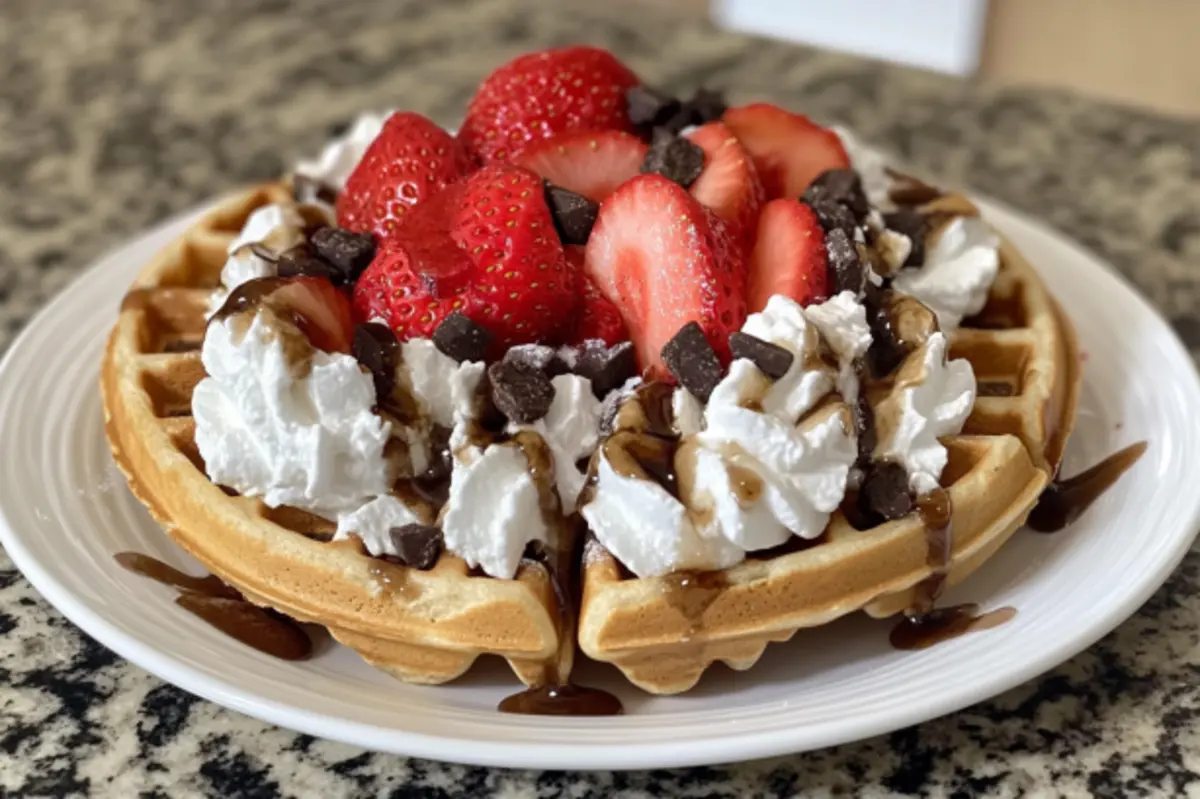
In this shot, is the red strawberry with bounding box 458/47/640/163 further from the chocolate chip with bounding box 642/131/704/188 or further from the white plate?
the white plate

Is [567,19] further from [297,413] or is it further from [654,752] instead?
[654,752]

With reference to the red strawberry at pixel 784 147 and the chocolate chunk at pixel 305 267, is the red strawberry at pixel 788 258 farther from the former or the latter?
→ the chocolate chunk at pixel 305 267

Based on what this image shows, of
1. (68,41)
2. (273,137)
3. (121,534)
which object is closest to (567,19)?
(273,137)

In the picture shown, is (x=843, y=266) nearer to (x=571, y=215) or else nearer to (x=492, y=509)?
(x=571, y=215)

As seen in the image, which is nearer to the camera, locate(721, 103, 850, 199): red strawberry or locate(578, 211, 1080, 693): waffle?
locate(578, 211, 1080, 693): waffle

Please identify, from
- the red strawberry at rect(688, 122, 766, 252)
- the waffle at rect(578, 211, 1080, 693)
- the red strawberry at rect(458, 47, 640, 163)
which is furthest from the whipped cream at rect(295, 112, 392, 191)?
the waffle at rect(578, 211, 1080, 693)

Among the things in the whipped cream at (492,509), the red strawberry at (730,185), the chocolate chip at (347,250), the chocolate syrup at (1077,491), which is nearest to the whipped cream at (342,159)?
the chocolate chip at (347,250)

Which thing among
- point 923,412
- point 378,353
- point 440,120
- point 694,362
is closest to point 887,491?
point 923,412
